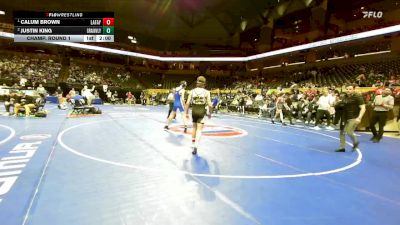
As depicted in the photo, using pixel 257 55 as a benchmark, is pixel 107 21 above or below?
below

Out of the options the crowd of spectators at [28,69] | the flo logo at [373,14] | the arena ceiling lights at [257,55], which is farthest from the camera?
the flo logo at [373,14]

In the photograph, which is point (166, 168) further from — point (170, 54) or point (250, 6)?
point (170, 54)

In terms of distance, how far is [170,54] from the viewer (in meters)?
43.1

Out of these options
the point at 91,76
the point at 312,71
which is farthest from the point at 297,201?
the point at 91,76

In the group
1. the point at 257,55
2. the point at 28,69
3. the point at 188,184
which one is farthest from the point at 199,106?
the point at 257,55

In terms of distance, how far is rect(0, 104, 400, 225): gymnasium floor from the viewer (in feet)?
10.3
